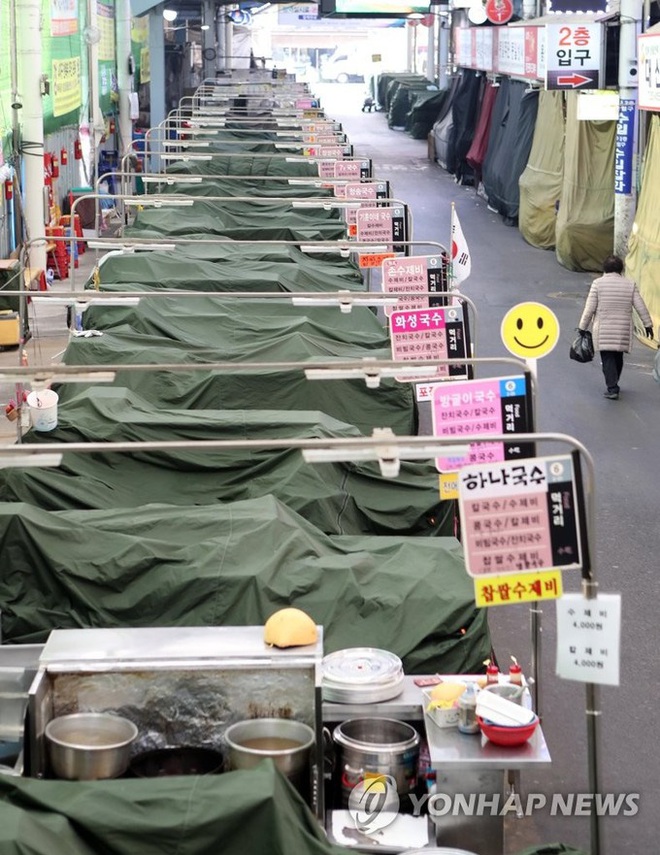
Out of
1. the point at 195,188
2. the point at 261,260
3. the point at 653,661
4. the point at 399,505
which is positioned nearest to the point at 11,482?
the point at 399,505

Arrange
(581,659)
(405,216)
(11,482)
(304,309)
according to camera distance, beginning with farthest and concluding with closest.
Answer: (405,216), (304,309), (11,482), (581,659)

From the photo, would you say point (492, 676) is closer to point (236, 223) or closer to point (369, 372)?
point (369, 372)

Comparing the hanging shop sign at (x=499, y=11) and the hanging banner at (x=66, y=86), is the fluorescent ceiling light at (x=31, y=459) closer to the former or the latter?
the hanging banner at (x=66, y=86)

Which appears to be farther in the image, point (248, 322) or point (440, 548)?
point (248, 322)

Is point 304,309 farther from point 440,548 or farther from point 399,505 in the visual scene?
point 440,548

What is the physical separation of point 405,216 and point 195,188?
6.83 m

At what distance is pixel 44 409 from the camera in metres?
10.3

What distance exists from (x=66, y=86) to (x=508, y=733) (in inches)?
884

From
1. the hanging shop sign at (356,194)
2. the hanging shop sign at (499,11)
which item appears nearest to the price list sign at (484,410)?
the hanging shop sign at (356,194)

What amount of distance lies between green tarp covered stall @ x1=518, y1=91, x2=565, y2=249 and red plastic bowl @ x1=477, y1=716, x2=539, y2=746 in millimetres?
21775

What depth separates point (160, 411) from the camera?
36.5ft

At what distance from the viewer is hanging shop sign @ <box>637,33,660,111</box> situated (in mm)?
18266

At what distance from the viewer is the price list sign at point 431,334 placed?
1004cm

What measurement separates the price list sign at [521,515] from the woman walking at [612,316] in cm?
1088
